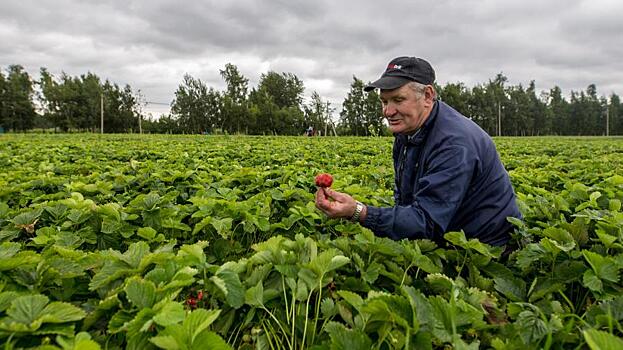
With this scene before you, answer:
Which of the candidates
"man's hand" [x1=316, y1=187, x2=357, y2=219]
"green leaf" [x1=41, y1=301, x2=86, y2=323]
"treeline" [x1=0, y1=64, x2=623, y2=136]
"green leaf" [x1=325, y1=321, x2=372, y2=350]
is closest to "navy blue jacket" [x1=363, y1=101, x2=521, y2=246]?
"man's hand" [x1=316, y1=187, x2=357, y2=219]

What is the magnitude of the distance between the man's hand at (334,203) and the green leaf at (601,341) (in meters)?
1.25

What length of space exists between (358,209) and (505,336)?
3.08 feet

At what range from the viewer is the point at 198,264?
5.02 ft

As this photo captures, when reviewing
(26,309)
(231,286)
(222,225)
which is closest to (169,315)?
(231,286)

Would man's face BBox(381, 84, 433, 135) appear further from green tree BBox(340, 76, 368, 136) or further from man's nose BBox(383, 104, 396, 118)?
green tree BBox(340, 76, 368, 136)

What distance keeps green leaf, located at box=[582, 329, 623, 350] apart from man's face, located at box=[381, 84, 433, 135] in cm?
166

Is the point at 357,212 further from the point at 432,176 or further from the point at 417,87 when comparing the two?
the point at 417,87

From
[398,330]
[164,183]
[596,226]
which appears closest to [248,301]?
[398,330]

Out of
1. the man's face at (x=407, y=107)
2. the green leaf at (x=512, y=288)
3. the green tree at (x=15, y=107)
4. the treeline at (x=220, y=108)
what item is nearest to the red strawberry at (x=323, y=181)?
the man's face at (x=407, y=107)

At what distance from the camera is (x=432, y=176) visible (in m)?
2.14

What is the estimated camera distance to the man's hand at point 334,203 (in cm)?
210

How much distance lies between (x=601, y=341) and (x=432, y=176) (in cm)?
123

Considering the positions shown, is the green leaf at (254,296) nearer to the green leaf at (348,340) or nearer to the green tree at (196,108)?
the green leaf at (348,340)

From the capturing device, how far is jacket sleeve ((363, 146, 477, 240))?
2.09 meters
